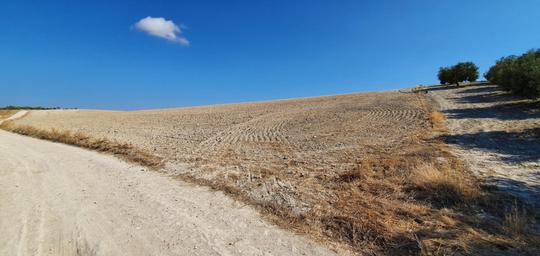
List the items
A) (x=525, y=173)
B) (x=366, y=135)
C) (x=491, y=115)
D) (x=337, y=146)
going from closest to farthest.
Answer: (x=525, y=173)
(x=337, y=146)
(x=366, y=135)
(x=491, y=115)

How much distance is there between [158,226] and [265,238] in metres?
2.11

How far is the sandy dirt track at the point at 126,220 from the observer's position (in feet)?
15.1

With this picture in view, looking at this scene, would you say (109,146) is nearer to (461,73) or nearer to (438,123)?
(438,123)

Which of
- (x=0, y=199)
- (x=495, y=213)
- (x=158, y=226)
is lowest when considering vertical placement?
(x=495, y=213)

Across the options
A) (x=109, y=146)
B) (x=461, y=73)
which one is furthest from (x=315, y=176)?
(x=461, y=73)

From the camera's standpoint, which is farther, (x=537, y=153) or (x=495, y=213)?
(x=537, y=153)

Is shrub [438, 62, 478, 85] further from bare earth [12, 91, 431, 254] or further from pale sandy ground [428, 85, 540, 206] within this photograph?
bare earth [12, 91, 431, 254]

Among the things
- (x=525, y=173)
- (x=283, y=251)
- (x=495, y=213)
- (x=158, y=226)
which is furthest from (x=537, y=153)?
(x=158, y=226)

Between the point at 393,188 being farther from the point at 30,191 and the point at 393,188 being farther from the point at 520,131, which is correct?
the point at 520,131

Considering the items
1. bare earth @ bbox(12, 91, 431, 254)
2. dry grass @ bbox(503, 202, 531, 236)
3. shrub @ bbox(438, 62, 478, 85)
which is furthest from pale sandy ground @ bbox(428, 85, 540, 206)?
shrub @ bbox(438, 62, 478, 85)

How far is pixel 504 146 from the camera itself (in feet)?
37.4

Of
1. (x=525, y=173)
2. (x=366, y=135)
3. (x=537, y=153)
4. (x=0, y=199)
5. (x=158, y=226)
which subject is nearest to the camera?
(x=158, y=226)

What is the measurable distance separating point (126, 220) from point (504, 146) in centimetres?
1390

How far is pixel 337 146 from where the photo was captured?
1308 centimetres
